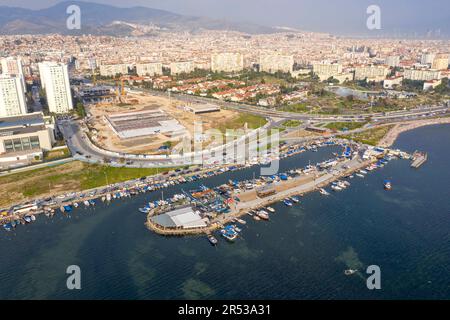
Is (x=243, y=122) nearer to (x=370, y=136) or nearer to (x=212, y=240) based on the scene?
(x=370, y=136)

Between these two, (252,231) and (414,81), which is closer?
(252,231)

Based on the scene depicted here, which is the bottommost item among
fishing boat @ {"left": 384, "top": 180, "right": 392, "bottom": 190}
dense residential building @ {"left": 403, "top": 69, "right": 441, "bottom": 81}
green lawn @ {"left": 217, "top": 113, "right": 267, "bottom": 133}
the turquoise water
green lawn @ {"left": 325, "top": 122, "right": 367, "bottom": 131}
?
the turquoise water

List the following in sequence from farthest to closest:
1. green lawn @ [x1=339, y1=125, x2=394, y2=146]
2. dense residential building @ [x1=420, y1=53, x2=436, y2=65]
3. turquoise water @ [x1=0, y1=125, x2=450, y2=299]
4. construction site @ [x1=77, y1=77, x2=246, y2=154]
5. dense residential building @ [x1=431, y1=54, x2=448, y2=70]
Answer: dense residential building @ [x1=420, y1=53, x2=436, y2=65] → dense residential building @ [x1=431, y1=54, x2=448, y2=70] → green lawn @ [x1=339, y1=125, x2=394, y2=146] → construction site @ [x1=77, y1=77, x2=246, y2=154] → turquoise water @ [x1=0, y1=125, x2=450, y2=299]

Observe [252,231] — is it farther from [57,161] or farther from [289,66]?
[289,66]

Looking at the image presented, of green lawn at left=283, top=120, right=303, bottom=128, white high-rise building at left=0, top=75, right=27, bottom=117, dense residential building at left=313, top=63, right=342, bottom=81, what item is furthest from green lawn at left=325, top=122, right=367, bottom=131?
white high-rise building at left=0, top=75, right=27, bottom=117

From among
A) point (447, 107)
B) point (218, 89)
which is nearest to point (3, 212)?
point (218, 89)

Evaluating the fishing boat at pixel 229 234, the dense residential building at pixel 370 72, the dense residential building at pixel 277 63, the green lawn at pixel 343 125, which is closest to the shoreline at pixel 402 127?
the green lawn at pixel 343 125

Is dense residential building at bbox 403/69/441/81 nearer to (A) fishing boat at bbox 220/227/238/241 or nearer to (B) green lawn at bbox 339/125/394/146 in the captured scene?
(B) green lawn at bbox 339/125/394/146
